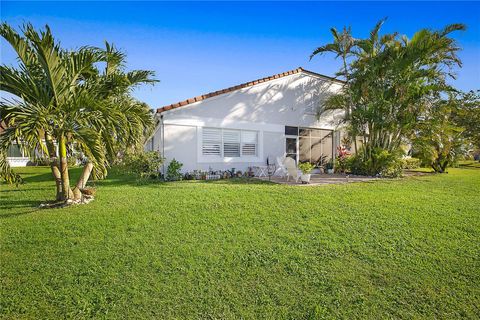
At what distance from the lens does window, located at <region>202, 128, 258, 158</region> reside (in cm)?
1322

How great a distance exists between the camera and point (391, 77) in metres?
13.6

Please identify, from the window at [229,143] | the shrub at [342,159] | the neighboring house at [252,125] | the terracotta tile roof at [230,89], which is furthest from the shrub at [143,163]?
the shrub at [342,159]

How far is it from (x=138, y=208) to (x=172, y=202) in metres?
1.00

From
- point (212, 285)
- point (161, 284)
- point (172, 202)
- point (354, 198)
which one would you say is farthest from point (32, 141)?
point (354, 198)

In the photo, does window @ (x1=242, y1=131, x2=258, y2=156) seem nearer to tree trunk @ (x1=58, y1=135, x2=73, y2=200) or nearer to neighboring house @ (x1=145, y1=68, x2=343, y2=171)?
neighboring house @ (x1=145, y1=68, x2=343, y2=171)

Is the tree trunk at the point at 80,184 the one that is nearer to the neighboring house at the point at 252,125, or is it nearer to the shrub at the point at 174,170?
the shrub at the point at 174,170

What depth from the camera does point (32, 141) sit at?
540 cm

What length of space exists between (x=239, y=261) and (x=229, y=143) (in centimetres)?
1017

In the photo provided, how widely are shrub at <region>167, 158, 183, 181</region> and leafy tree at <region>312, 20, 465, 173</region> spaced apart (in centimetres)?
1011

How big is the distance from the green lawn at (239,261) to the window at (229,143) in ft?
20.7

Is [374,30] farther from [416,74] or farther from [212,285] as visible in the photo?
[212,285]

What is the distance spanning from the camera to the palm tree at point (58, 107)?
5.71 meters

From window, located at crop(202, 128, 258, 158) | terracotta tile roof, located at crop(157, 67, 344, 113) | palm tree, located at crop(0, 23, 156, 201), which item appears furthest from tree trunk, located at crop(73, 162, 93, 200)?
window, located at crop(202, 128, 258, 158)

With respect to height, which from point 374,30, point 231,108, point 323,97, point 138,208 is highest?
point 374,30
